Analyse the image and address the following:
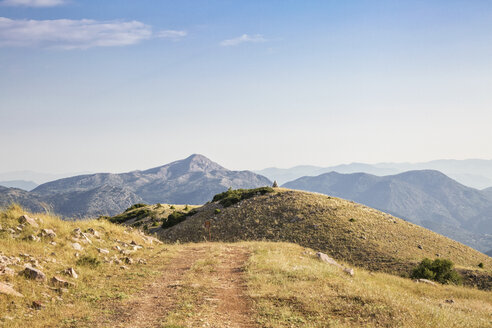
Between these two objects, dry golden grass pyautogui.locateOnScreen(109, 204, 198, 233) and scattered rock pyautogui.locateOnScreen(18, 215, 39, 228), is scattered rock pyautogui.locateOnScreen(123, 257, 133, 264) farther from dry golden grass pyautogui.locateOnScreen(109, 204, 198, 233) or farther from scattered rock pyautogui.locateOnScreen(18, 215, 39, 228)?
dry golden grass pyautogui.locateOnScreen(109, 204, 198, 233)

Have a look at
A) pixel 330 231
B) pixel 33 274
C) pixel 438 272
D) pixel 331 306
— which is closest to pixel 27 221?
pixel 33 274

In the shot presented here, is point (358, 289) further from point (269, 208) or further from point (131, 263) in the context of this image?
point (269, 208)

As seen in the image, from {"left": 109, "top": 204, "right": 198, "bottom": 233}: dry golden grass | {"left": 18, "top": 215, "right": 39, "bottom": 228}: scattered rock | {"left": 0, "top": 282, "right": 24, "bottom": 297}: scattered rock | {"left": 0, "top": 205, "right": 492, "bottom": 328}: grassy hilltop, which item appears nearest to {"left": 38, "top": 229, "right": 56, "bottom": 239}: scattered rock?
{"left": 0, "top": 205, "right": 492, "bottom": 328}: grassy hilltop

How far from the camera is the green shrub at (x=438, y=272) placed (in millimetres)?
29248

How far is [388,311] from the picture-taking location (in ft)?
36.9

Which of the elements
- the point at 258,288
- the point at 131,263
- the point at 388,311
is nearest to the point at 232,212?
the point at 131,263

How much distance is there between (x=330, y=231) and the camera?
41781 mm

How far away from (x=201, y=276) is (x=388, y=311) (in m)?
9.48

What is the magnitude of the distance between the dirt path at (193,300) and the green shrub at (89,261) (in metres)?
3.37

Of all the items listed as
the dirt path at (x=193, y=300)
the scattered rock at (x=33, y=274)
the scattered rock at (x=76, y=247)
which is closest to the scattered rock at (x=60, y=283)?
the scattered rock at (x=33, y=274)

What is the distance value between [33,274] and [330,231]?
36268 millimetres

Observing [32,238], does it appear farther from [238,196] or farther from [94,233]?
[238,196]

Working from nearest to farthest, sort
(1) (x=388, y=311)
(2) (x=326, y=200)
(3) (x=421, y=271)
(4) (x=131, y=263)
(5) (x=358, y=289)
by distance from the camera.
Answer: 1. (1) (x=388, y=311)
2. (5) (x=358, y=289)
3. (4) (x=131, y=263)
4. (3) (x=421, y=271)
5. (2) (x=326, y=200)

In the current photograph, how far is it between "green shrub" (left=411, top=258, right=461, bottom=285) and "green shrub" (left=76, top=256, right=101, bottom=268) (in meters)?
29.3
